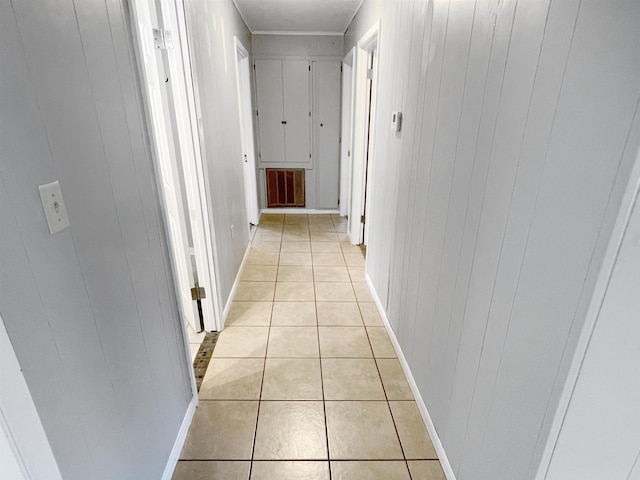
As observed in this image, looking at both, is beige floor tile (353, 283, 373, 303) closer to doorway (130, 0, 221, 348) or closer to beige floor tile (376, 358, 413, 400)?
beige floor tile (376, 358, 413, 400)

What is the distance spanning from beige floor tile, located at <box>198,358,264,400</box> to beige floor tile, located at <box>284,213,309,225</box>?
2.86m

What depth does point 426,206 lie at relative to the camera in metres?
1.65

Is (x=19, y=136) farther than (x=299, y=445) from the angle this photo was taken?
No

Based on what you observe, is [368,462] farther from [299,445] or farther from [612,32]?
[612,32]

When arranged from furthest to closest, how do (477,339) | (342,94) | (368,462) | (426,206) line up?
(342,94) < (426,206) < (368,462) < (477,339)

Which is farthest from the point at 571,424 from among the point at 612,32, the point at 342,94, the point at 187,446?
the point at 342,94

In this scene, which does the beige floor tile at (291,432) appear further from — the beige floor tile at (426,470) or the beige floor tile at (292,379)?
the beige floor tile at (426,470)

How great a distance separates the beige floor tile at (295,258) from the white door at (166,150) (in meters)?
1.30

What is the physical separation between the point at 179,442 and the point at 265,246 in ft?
8.43

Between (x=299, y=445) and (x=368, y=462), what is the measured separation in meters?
0.32

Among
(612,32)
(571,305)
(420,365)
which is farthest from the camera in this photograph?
(420,365)

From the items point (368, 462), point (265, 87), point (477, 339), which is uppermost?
point (265, 87)

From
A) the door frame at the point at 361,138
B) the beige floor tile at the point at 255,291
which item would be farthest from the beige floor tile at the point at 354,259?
the beige floor tile at the point at 255,291

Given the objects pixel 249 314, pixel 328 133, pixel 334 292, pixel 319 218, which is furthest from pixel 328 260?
pixel 328 133
